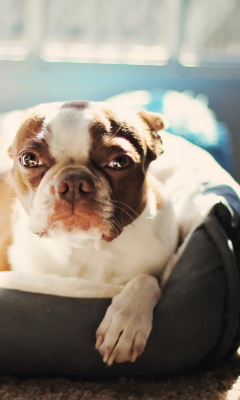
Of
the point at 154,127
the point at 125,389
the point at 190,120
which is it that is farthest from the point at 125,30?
the point at 125,389

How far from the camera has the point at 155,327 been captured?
1594 millimetres

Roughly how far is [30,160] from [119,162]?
0.30 m

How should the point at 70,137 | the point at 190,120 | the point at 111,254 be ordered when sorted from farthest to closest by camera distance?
the point at 190,120
the point at 111,254
the point at 70,137

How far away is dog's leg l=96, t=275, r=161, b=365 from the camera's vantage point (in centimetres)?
147

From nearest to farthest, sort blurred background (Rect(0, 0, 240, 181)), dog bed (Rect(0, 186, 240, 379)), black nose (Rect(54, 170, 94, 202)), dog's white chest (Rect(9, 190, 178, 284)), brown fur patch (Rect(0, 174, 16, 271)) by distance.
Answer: black nose (Rect(54, 170, 94, 202)) < dog bed (Rect(0, 186, 240, 379)) < dog's white chest (Rect(9, 190, 178, 284)) < brown fur patch (Rect(0, 174, 16, 271)) < blurred background (Rect(0, 0, 240, 181))

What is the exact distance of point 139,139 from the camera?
1.74 meters

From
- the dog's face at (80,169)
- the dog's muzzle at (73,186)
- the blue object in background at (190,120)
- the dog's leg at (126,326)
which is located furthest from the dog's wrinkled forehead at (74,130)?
the blue object in background at (190,120)

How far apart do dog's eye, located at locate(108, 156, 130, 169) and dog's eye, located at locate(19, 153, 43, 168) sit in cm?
24

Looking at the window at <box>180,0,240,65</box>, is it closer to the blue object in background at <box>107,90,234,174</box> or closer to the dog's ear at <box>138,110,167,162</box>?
the blue object in background at <box>107,90,234,174</box>

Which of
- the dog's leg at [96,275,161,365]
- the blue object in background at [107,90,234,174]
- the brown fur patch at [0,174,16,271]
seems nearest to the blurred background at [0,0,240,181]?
the blue object in background at [107,90,234,174]

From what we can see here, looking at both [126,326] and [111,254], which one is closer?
[126,326]

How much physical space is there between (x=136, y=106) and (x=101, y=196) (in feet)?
6.86

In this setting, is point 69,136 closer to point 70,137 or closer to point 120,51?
point 70,137

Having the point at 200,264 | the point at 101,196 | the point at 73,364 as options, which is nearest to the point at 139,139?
the point at 101,196
